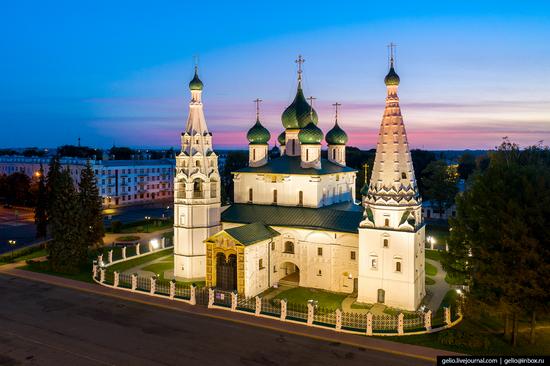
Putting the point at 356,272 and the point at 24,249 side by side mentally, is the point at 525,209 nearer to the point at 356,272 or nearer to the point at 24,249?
the point at 356,272

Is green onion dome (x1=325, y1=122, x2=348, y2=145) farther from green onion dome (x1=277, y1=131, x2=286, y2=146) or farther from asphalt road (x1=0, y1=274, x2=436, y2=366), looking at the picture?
asphalt road (x1=0, y1=274, x2=436, y2=366)

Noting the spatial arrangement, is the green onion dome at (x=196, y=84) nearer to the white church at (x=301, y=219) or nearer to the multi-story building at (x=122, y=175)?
the white church at (x=301, y=219)

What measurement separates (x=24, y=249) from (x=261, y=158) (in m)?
24.2

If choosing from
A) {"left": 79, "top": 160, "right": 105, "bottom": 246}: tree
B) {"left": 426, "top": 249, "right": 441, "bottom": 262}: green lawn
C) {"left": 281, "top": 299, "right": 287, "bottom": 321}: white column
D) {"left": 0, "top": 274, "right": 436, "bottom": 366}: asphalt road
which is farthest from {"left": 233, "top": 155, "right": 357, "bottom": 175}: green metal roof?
{"left": 79, "top": 160, "right": 105, "bottom": 246}: tree

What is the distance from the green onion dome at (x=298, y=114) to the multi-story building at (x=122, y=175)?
152 feet

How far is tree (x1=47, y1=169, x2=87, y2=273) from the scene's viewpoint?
114 feet

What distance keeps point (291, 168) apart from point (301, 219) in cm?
490

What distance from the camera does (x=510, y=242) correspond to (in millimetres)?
20750

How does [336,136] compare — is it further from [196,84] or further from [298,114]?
[196,84]

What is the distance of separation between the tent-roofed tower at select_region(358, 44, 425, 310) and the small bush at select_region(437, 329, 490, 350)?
527 centimetres

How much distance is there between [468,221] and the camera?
2425 centimetres

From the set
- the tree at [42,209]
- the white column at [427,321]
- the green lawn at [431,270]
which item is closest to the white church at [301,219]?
the white column at [427,321]

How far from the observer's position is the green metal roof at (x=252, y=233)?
98.3 feet

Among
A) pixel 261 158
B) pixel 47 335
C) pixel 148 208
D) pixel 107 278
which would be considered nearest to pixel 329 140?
pixel 261 158
